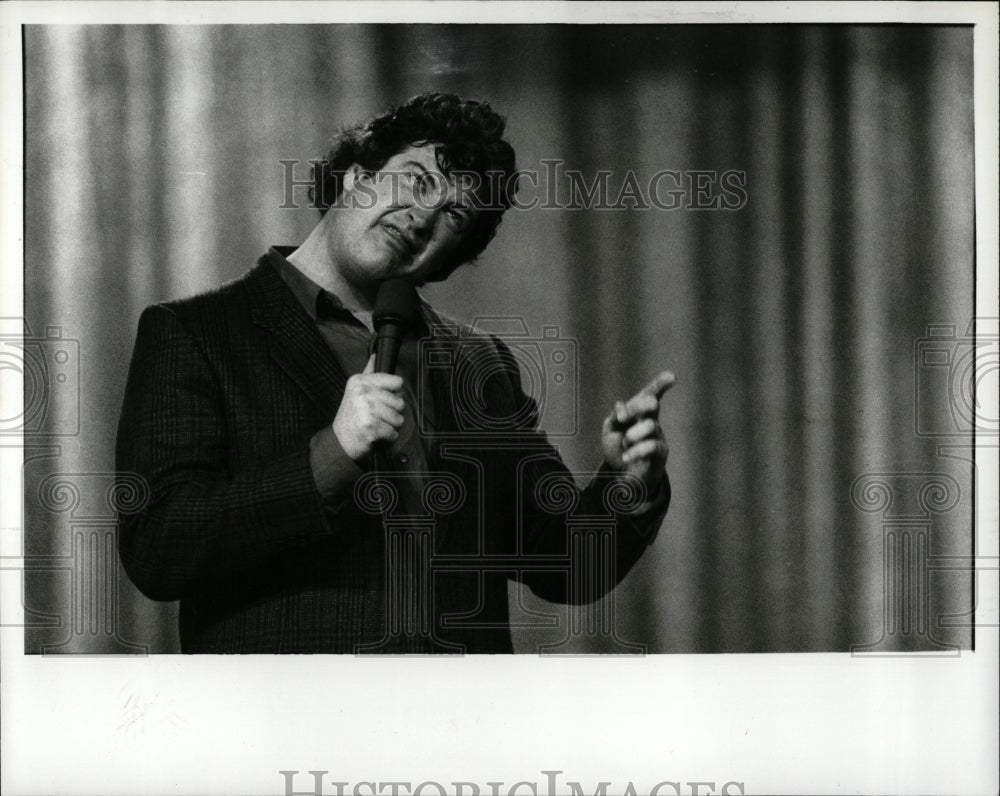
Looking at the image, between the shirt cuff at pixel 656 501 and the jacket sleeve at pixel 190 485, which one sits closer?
the jacket sleeve at pixel 190 485

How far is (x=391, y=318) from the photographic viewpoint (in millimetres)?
2920

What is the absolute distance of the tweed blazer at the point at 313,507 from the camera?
2.86 m

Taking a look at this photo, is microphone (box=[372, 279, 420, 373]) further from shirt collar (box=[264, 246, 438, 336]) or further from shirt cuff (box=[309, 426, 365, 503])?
shirt cuff (box=[309, 426, 365, 503])

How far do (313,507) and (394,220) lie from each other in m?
0.78

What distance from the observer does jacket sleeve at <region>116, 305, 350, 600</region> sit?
2.84 metres

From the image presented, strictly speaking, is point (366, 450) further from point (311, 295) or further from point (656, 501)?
point (656, 501)

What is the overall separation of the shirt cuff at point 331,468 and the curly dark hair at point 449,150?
523 mm

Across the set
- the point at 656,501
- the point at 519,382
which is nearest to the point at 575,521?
the point at 656,501

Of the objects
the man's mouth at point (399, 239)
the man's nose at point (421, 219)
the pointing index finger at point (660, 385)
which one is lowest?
the pointing index finger at point (660, 385)

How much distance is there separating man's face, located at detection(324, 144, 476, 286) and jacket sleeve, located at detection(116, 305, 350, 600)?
0.47 meters

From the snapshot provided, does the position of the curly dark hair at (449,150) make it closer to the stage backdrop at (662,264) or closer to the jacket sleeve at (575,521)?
the stage backdrop at (662,264)

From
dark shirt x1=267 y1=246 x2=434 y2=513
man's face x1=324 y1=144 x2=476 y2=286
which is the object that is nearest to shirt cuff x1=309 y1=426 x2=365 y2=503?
dark shirt x1=267 y1=246 x2=434 y2=513

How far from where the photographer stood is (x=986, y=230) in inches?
119

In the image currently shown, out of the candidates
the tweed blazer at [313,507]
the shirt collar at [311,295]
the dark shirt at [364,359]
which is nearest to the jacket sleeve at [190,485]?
the tweed blazer at [313,507]
